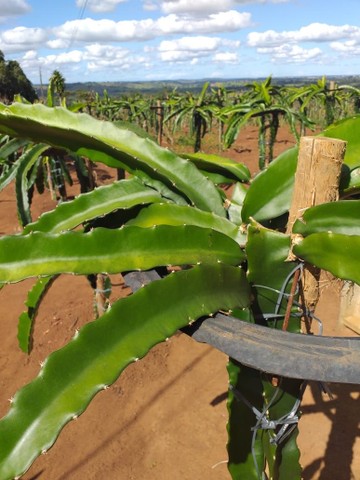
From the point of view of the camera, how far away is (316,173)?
27.2 inches

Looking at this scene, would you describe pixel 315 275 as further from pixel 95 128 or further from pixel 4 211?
pixel 4 211

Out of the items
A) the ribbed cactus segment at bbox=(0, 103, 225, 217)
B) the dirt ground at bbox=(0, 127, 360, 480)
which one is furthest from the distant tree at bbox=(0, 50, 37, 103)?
the ribbed cactus segment at bbox=(0, 103, 225, 217)

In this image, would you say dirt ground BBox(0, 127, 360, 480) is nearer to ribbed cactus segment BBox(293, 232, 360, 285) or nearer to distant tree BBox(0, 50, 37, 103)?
ribbed cactus segment BBox(293, 232, 360, 285)

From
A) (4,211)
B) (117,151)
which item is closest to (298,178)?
(117,151)

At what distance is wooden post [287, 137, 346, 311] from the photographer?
0.69 m

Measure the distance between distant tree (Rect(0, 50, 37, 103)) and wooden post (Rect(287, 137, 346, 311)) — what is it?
68.2ft

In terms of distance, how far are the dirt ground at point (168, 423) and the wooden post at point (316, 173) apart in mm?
1701

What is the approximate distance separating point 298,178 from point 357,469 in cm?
182

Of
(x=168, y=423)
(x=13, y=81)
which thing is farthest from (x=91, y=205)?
(x=13, y=81)

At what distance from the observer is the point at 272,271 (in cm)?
74

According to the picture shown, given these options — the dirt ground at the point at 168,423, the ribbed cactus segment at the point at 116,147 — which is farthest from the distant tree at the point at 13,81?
the ribbed cactus segment at the point at 116,147

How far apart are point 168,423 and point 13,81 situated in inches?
876

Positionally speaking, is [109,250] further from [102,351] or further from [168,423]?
[168,423]

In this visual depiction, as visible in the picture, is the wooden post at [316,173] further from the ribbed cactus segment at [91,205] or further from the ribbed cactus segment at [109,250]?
the ribbed cactus segment at [91,205]
